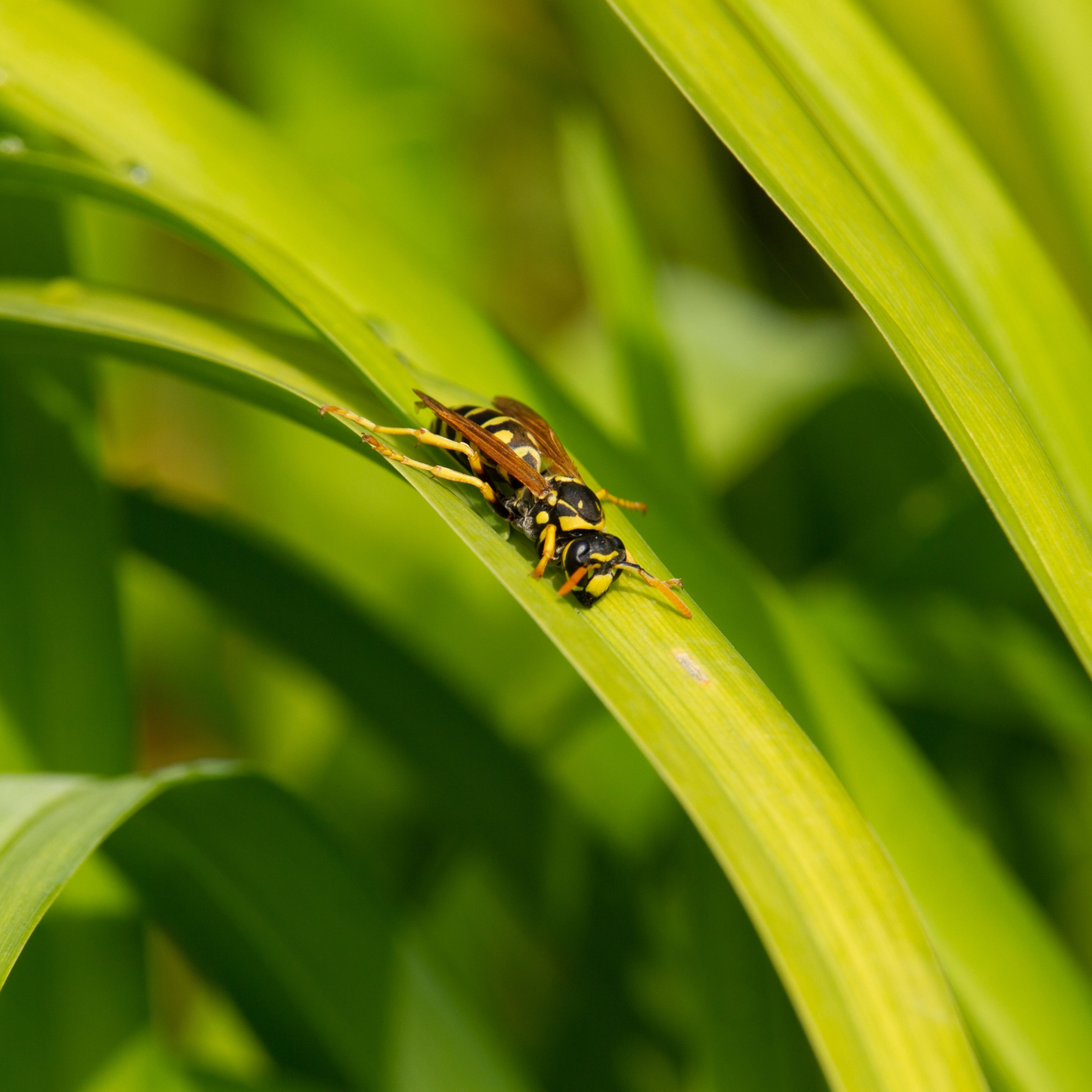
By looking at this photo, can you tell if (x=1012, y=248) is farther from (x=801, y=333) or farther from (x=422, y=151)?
(x=422, y=151)

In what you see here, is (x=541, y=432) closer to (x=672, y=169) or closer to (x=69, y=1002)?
(x=69, y=1002)

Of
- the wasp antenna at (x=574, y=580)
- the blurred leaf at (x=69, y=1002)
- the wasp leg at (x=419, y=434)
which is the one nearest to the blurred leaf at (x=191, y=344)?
the wasp leg at (x=419, y=434)

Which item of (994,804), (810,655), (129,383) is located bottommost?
(994,804)

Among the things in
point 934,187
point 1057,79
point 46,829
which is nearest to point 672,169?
point 1057,79

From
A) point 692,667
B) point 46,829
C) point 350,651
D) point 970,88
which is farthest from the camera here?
point 970,88

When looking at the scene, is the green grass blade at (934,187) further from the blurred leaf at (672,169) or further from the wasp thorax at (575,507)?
the blurred leaf at (672,169)

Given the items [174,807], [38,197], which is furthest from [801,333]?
[174,807]
